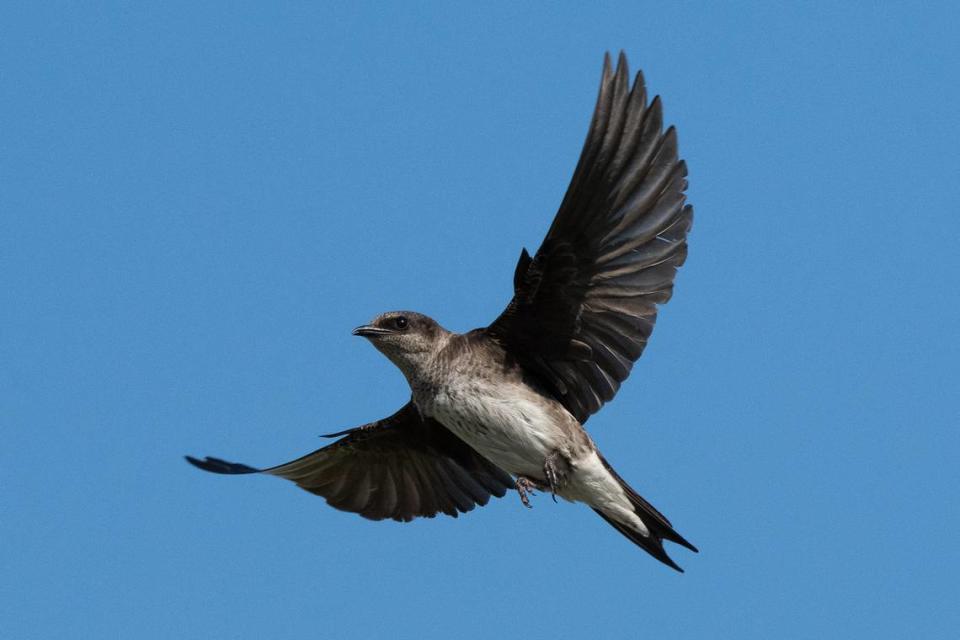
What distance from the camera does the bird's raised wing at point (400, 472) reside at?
13.6m

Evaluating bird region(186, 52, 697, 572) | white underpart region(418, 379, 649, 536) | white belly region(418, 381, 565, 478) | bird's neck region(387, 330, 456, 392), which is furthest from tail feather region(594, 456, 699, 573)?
bird's neck region(387, 330, 456, 392)

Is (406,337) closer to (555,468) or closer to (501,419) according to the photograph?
(501,419)

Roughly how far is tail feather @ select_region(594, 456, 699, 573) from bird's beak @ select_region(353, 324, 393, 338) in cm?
217

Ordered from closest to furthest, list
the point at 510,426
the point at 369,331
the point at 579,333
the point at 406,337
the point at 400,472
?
the point at 510,426 < the point at 579,333 < the point at 406,337 < the point at 369,331 < the point at 400,472

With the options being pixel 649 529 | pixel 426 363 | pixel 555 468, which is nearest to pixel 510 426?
pixel 555 468

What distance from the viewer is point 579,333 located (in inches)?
465

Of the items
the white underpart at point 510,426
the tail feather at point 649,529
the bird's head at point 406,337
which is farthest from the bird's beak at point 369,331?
the tail feather at point 649,529

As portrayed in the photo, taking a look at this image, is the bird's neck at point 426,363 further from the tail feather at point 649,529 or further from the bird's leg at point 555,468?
the tail feather at point 649,529

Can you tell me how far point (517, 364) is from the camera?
469 inches

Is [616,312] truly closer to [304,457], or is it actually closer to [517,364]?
[517,364]

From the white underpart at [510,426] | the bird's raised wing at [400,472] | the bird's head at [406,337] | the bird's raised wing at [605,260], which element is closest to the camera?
the bird's raised wing at [605,260]

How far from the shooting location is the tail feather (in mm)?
12070

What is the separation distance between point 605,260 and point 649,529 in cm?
248

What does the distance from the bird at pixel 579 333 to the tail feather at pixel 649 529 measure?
1 cm
